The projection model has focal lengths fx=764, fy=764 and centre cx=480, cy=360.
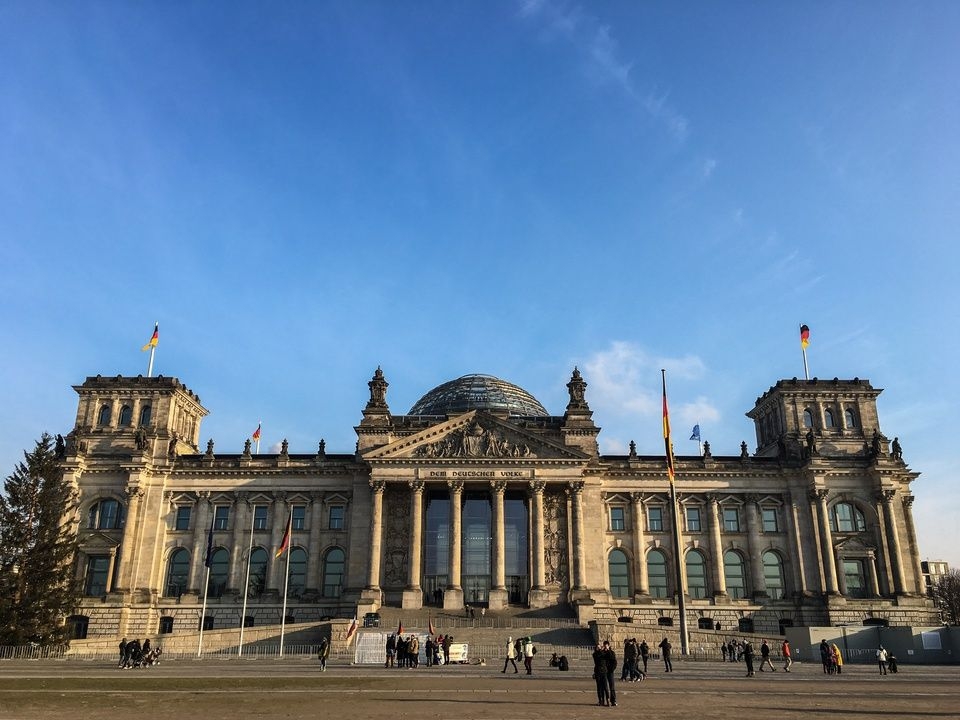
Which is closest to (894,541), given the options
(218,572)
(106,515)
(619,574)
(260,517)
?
(619,574)

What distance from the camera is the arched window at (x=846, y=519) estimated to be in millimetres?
72438

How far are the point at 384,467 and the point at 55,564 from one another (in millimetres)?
26810

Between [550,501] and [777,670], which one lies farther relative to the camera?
[550,501]

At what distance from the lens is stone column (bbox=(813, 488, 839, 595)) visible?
227 feet

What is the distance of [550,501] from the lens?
234 ft

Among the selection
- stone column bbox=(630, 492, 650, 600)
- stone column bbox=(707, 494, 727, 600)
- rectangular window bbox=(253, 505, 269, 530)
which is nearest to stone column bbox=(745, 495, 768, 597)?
stone column bbox=(707, 494, 727, 600)

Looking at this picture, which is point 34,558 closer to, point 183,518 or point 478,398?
point 183,518

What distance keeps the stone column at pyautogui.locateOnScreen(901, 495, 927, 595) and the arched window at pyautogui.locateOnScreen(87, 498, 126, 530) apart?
73731 millimetres

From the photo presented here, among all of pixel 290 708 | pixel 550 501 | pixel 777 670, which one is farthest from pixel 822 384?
pixel 290 708

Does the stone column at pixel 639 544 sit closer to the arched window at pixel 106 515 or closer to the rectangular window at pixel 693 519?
the rectangular window at pixel 693 519

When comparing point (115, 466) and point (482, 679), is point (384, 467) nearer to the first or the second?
point (115, 466)

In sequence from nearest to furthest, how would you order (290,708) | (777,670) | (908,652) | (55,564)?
(290,708) → (777,670) → (908,652) → (55,564)

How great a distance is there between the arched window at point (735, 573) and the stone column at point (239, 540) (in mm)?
44830

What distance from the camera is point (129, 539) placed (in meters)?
70.8
